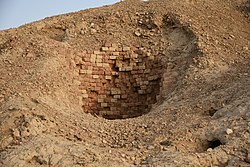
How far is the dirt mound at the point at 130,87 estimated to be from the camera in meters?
8.22

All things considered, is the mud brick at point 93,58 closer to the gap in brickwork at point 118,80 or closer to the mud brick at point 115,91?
the gap in brickwork at point 118,80

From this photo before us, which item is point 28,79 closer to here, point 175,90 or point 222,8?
point 175,90

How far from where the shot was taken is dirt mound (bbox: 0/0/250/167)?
8219 millimetres

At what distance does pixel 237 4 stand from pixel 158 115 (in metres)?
6.50

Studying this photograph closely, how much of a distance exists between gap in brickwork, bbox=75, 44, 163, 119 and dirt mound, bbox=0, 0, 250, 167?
0.09ft

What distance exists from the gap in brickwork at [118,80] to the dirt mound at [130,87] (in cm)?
3

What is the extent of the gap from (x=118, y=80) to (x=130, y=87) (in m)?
0.40

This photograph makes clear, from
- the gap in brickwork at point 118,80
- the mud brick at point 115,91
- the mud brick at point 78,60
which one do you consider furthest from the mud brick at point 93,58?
the mud brick at point 115,91

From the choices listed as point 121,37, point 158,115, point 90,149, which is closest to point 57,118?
point 90,149

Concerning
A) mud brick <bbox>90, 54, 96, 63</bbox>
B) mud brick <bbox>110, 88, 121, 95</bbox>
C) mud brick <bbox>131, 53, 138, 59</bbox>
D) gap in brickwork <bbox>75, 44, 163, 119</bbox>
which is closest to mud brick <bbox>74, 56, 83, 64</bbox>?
gap in brickwork <bbox>75, 44, 163, 119</bbox>

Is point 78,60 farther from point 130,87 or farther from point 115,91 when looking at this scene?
point 130,87

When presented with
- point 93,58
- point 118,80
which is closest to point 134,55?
point 118,80

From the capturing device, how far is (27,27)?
14797 millimetres

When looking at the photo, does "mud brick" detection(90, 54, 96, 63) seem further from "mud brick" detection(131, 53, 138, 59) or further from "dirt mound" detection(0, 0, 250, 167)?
"mud brick" detection(131, 53, 138, 59)
